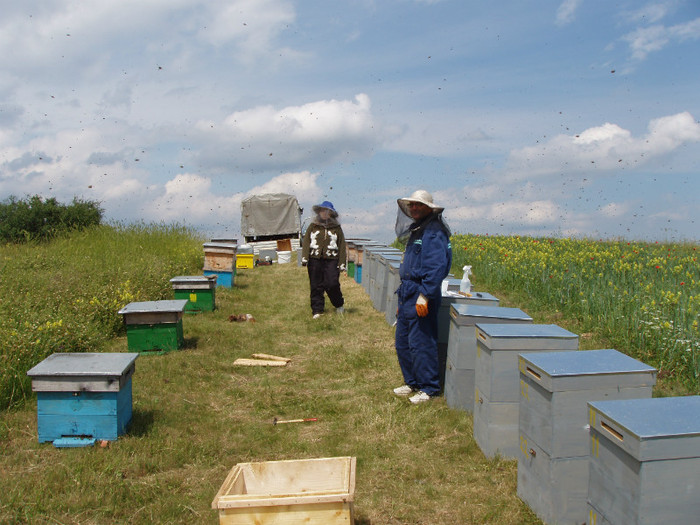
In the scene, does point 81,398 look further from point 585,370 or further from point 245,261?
point 245,261

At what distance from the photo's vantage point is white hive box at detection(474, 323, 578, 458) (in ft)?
13.1

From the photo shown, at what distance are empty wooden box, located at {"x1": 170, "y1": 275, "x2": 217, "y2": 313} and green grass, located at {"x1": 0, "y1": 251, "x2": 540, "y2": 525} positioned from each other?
1.92 meters

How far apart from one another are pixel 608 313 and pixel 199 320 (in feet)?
19.8

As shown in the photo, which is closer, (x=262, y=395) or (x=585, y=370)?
(x=585, y=370)

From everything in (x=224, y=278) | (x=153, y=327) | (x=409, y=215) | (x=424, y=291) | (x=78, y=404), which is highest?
(x=409, y=215)

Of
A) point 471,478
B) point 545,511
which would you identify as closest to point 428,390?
point 471,478

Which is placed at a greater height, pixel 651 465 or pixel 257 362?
pixel 651 465

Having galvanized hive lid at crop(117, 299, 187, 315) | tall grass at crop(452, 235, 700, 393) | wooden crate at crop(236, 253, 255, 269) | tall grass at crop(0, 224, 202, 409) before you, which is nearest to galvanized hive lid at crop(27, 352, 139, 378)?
tall grass at crop(0, 224, 202, 409)

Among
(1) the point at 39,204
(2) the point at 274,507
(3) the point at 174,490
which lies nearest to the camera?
(2) the point at 274,507

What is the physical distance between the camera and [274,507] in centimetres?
264

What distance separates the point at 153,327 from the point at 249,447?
311cm

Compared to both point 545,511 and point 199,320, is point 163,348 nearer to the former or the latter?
point 199,320

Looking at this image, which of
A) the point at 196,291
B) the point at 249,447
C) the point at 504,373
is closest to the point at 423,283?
the point at 504,373

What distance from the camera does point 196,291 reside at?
9.73 metres
